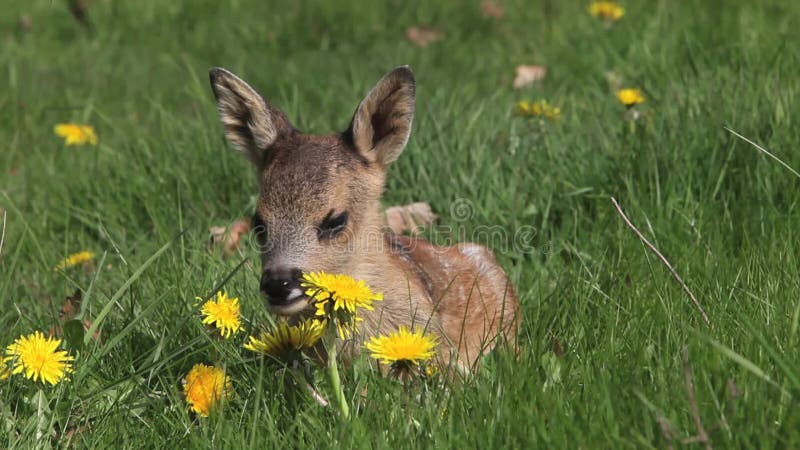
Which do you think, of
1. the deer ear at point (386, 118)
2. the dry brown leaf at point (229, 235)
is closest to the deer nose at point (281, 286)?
the deer ear at point (386, 118)

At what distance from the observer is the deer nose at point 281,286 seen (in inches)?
153

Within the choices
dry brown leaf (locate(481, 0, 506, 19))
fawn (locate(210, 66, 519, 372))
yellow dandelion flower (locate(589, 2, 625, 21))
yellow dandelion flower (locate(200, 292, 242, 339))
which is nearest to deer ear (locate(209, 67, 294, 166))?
fawn (locate(210, 66, 519, 372))

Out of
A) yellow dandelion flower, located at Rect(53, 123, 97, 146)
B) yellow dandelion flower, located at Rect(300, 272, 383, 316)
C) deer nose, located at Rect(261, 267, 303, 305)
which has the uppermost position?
yellow dandelion flower, located at Rect(300, 272, 383, 316)

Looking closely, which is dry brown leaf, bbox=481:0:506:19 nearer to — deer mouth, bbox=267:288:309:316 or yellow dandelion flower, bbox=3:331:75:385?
deer mouth, bbox=267:288:309:316

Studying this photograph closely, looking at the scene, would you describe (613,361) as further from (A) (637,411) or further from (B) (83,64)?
(B) (83,64)

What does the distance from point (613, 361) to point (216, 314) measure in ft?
4.06

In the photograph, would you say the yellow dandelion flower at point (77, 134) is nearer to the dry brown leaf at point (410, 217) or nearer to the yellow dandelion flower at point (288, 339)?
the dry brown leaf at point (410, 217)

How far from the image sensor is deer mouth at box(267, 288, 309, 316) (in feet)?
12.7

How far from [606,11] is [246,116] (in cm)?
361

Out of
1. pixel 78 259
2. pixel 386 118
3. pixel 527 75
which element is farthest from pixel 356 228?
pixel 527 75

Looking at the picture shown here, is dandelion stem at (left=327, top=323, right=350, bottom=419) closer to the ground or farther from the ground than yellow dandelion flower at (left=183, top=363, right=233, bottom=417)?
farther from the ground

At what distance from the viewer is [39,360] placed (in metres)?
Answer: 3.64

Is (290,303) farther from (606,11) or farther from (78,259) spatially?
(606,11)

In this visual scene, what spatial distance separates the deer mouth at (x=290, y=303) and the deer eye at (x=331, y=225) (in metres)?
0.41
